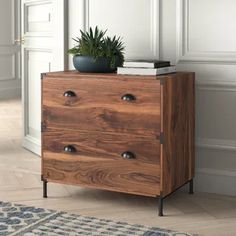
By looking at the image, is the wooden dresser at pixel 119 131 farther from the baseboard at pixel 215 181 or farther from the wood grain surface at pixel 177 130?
the baseboard at pixel 215 181

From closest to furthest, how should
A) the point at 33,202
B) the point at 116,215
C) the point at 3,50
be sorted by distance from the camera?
the point at 116,215 < the point at 33,202 < the point at 3,50

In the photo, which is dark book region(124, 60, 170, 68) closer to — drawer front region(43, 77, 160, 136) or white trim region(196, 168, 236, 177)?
drawer front region(43, 77, 160, 136)

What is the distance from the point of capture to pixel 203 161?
3.48m

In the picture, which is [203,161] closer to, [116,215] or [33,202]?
[116,215]

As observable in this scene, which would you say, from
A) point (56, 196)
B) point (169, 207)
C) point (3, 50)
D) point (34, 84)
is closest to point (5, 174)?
point (56, 196)

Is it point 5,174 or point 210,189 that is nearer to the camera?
point 210,189

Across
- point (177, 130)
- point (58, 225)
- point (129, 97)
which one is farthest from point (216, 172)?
point (58, 225)

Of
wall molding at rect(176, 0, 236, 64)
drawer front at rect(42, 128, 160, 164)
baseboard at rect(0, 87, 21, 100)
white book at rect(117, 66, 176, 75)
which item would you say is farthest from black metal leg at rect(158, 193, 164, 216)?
baseboard at rect(0, 87, 21, 100)

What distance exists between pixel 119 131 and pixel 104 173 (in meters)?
0.25

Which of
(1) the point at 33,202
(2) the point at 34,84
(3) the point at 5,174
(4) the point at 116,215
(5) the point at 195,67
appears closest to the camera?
(4) the point at 116,215

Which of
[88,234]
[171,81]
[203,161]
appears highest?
[171,81]

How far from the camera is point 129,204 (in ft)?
10.5

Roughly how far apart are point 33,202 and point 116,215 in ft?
1.66

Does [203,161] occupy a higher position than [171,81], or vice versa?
[171,81]
